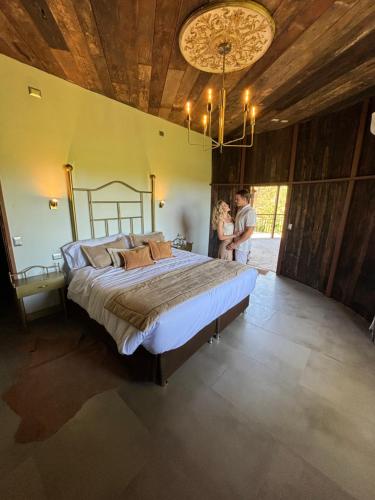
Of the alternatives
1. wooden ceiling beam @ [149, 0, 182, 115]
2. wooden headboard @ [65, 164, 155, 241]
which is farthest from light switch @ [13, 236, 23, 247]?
wooden ceiling beam @ [149, 0, 182, 115]

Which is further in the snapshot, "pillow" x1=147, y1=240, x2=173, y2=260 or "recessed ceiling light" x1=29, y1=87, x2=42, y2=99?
"pillow" x1=147, y1=240, x2=173, y2=260

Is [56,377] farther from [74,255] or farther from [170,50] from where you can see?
[170,50]

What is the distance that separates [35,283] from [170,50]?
2939mm

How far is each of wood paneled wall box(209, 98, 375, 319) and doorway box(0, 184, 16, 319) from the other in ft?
14.5

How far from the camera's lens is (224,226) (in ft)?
10.8

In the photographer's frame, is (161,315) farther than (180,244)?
No

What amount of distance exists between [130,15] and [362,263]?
3.88 m

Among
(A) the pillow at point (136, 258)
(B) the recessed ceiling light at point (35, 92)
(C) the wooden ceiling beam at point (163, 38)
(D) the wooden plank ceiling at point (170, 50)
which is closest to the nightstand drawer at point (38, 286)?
(A) the pillow at point (136, 258)

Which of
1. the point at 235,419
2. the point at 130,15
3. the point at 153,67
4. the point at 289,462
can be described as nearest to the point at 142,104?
the point at 153,67

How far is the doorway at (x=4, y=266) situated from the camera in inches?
97.2

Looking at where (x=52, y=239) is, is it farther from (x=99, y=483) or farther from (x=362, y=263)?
(x=362, y=263)

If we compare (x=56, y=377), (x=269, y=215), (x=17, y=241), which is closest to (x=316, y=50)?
(x=17, y=241)

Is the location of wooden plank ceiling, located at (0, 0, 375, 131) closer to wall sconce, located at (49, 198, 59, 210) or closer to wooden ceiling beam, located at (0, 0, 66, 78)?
wooden ceiling beam, located at (0, 0, 66, 78)

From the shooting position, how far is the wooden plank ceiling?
1.60m
